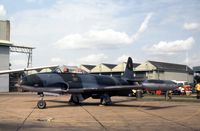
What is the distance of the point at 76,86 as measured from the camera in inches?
946

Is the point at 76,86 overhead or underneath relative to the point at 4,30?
underneath

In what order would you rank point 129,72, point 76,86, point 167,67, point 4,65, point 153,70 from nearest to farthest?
point 76,86 < point 129,72 < point 4,65 < point 153,70 < point 167,67

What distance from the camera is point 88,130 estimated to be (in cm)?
1188

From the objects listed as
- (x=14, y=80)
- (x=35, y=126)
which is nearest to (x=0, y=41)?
(x=14, y=80)

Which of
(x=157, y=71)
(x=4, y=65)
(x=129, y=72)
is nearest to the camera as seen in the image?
(x=129, y=72)

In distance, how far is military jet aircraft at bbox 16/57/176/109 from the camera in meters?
22.2

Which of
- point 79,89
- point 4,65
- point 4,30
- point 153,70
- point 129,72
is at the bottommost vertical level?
point 79,89

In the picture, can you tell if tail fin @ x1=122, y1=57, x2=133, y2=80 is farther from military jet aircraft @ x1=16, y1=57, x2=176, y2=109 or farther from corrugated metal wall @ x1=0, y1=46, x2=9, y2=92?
corrugated metal wall @ x1=0, y1=46, x2=9, y2=92

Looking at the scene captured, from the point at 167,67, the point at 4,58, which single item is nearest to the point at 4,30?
the point at 4,58


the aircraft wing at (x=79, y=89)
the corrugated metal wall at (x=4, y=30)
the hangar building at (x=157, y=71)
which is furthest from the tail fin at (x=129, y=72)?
the hangar building at (x=157, y=71)

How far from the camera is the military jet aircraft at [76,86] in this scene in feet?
72.9

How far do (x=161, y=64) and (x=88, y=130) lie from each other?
111m

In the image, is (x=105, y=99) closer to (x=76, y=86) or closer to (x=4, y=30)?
(x=76, y=86)

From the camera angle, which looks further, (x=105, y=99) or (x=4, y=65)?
(x=4, y=65)
